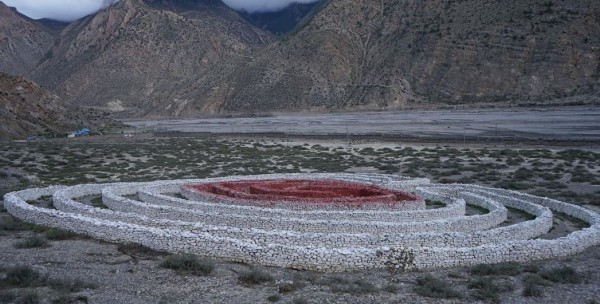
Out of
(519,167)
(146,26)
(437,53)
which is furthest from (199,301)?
(146,26)

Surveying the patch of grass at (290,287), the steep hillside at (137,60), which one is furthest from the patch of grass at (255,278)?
the steep hillside at (137,60)

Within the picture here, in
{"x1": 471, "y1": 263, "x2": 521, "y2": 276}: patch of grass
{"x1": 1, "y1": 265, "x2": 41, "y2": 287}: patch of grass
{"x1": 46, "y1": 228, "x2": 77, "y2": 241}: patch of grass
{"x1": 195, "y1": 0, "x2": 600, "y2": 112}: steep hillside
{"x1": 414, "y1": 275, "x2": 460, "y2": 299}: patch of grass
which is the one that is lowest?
{"x1": 471, "y1": 263, "x2": 521, "y2": 276}: patch of grass

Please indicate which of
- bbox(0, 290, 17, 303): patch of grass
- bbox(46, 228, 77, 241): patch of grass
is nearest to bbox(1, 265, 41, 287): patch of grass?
bbox(0, 290, 17, 303): patch of grass

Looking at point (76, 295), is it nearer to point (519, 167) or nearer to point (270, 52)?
point (519, 167)

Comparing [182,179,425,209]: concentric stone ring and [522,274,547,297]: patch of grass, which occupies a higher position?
[182,179,425,209]: concentric stone ring

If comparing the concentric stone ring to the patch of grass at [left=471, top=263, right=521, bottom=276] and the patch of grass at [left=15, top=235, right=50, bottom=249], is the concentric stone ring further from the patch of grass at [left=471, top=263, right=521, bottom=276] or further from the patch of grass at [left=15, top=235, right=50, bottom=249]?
the patch of grass at [left=15, top=235, right=50, bottom=249]

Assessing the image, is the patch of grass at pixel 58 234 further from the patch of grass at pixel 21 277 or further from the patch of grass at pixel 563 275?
the patch of grass at pixel 563 275
